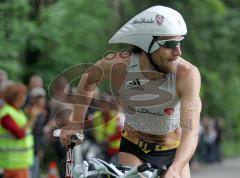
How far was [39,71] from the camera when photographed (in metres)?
21.9

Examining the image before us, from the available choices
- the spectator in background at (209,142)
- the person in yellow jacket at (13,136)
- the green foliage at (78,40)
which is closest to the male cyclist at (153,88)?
the person in yellow jacket at (13,136)

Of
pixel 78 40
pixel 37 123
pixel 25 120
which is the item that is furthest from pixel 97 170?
pixel 78 40

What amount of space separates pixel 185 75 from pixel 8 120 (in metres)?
5.83

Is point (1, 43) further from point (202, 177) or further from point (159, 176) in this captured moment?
point (202, 177)

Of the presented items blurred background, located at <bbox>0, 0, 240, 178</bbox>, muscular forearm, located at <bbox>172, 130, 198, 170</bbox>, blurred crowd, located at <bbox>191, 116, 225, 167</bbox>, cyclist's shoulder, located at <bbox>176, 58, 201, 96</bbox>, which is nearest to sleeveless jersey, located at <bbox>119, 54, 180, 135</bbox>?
cyclist's shoulder, located at <bbox>176, 58, 201, 96</bbox>

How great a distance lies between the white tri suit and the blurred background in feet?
4.16

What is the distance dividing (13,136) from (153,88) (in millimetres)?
5511

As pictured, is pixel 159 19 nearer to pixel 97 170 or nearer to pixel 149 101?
pixel 149 101

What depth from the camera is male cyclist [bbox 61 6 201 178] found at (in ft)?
19.8

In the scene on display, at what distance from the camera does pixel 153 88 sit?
261 inches

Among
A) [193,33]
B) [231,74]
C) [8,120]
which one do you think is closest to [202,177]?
[193,33]

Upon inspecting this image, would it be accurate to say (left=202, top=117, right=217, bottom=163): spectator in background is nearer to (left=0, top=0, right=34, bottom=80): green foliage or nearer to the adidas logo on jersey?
(left=0, top=0, right=34, bottom=80): green foliage

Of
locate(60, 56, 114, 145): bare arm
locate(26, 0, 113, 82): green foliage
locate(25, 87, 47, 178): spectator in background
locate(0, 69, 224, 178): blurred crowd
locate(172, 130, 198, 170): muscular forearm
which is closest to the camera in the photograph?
locate(172, 130, 198, 170): muscular forearm

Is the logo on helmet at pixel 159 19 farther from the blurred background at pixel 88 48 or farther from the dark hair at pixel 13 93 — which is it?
the dark hair at pixel 13 93
